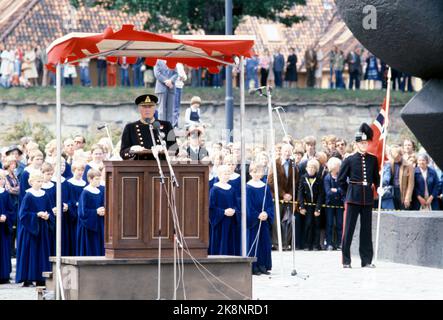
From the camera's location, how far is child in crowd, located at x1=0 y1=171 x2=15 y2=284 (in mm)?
18688

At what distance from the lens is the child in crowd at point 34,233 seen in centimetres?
1830

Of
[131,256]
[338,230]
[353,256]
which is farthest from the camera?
[338,230]

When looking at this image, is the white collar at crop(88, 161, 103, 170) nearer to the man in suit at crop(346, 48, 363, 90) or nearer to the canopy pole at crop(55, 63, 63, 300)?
the canopy pole at crop(55, 63, 63, 300)

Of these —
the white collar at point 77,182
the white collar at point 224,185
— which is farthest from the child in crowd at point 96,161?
the white collar at point 224,185

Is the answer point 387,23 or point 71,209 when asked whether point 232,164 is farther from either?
point 387,23

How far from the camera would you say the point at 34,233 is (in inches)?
728

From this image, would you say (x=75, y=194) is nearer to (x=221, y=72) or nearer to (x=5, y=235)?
(x=5, y=235)

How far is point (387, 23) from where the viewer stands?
12.8 meters

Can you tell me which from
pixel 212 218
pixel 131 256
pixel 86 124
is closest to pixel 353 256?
pixel 212 218

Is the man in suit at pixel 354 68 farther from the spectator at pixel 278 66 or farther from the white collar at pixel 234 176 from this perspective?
the white collar at pixel 234 176

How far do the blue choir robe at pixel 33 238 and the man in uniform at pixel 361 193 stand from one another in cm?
455

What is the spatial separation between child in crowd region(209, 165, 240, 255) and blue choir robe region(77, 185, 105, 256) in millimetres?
1755

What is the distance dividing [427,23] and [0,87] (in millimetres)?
36123

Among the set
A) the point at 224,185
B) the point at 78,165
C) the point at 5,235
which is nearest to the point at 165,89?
the point at 224,185
